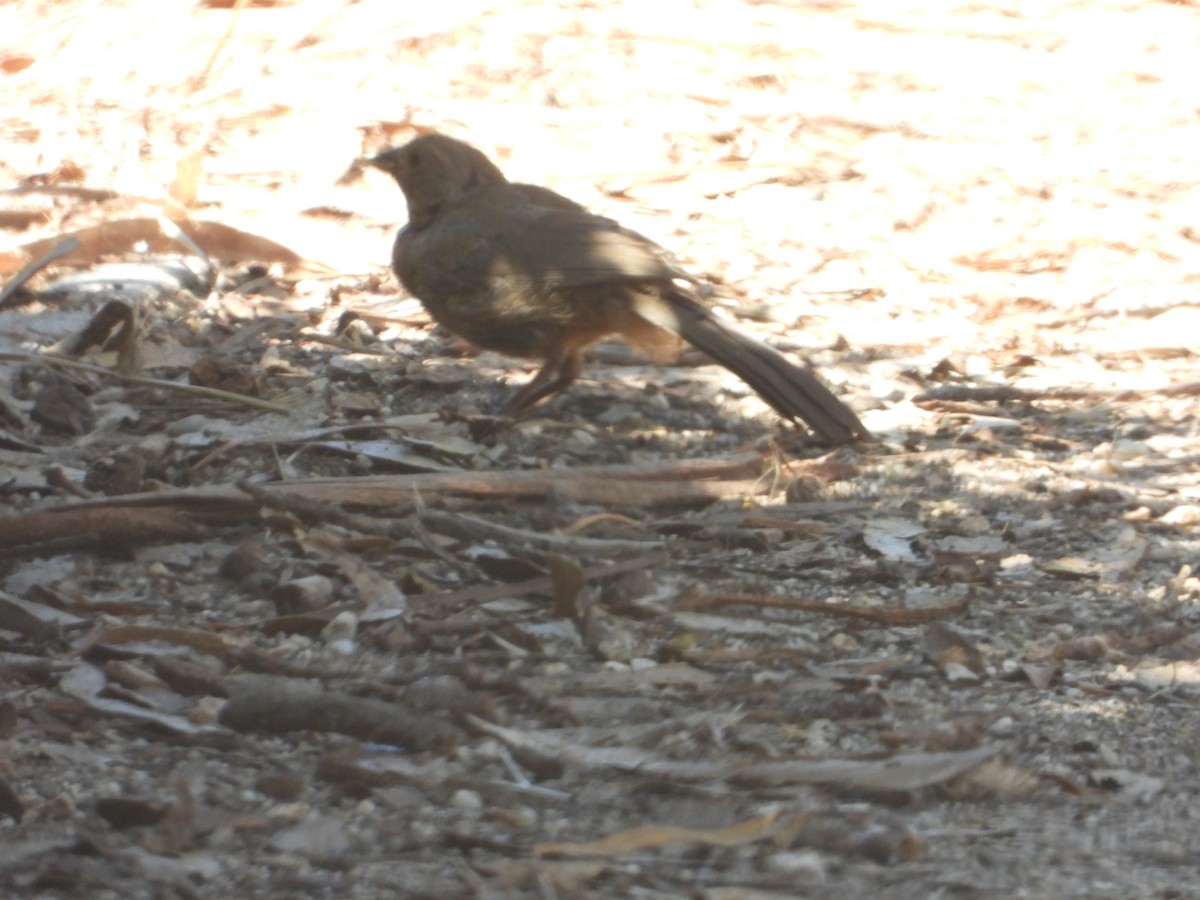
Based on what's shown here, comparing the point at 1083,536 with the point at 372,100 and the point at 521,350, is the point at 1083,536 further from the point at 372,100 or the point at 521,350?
the point at 372,100

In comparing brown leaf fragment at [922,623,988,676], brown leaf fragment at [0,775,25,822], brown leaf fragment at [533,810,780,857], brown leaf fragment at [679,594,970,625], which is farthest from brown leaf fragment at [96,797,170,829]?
brown leaf fragment at [922,623,988,676]

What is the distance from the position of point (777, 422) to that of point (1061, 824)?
8.53 ft

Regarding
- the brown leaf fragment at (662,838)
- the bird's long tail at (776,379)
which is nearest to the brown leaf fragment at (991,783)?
the brown leaf fragment at (662,838)

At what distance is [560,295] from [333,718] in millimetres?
2493

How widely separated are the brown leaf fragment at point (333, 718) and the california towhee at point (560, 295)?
7.17 ft

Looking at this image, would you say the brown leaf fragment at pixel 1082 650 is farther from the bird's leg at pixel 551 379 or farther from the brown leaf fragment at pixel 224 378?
the brown leaf fragment at pixel 224 378

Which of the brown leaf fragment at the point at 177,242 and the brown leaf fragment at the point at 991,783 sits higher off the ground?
the brown leaf fragment at the point at 177,242

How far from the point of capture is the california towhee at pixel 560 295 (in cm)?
481

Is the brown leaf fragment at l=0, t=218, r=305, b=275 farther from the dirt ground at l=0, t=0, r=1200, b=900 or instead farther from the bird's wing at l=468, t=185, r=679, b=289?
the bird's wing at l=468, t=185, r=679, b=289

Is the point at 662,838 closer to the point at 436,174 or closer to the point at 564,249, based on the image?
the point at 564,249

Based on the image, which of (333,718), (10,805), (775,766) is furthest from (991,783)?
(10,805)

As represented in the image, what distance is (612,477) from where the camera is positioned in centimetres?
426

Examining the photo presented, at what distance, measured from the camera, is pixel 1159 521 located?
14.5 ft

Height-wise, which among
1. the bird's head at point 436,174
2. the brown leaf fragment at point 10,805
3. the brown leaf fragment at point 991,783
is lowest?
the brown leaf fragment at point 991,783
